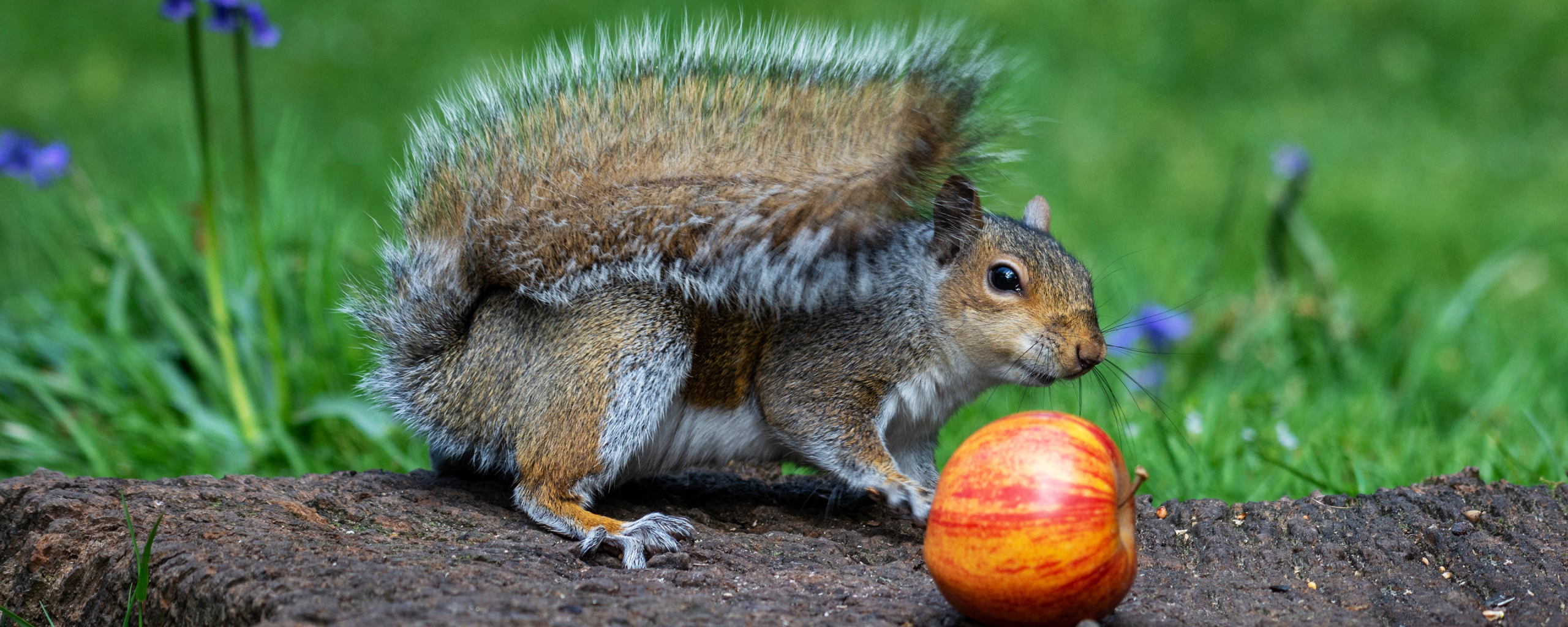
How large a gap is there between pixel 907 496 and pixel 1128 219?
4568 mm

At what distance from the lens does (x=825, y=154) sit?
9.45ft

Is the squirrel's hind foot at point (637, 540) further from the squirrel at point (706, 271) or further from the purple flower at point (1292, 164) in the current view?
the purple flower at point (1292, 164)

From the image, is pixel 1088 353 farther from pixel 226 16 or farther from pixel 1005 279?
pixel 226 16

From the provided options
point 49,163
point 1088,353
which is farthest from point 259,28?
point 1088,353

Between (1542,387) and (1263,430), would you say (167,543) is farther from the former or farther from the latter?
(1542,387)

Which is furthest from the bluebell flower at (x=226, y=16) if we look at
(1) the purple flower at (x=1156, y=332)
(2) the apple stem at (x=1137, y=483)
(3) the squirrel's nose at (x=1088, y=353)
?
(1) the purple flower at (x=1156, y=332)

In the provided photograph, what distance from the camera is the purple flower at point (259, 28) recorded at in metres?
3.72

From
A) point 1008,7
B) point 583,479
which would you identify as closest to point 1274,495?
point 583,479

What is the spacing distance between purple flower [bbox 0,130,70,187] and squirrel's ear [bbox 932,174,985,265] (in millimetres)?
3221

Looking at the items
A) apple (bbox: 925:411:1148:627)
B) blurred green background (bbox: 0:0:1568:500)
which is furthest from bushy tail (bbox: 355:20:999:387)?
apple (bbox: 925:411:1148:627)

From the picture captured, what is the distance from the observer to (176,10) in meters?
3.57

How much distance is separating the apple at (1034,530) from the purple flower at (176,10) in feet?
8.65

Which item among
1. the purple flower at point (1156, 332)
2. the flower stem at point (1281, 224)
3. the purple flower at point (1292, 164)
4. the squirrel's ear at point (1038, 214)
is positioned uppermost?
the purple flower at point (1292, 164)

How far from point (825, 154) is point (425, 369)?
3.56 ft
